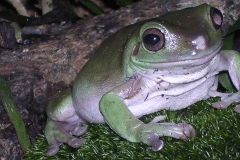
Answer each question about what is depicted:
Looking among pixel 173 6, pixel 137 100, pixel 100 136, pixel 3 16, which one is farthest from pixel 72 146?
pixel 3 16

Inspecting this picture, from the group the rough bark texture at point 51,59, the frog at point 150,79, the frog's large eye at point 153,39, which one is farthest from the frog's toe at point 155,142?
the rough bark texture at point 51,59

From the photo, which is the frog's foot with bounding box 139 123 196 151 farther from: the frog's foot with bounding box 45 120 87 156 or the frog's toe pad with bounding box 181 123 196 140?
the frog's foot with bounding box 45 120 87 156

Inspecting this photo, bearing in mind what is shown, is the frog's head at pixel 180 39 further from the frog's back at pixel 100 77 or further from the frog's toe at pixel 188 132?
the frog's toe at pixel 188 132

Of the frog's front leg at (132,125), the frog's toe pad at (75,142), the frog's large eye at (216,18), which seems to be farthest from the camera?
the frog's toe pad at (75,142)

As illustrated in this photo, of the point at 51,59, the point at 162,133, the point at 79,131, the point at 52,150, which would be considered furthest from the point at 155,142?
the point at 51,59

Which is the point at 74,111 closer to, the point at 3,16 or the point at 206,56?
the point at 206,56

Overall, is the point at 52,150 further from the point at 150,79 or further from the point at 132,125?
the point at 150,79
